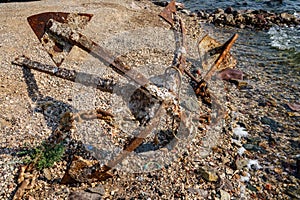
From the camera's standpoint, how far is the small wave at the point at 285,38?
9742 mm

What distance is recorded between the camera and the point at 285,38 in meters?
10.5

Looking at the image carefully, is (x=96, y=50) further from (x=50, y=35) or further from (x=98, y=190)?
(x=98, y=190)

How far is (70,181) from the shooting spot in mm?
3904

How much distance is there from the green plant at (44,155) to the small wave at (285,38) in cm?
824

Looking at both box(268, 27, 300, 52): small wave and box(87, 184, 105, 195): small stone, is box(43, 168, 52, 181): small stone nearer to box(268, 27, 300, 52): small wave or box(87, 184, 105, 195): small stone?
box(87, 184, 105, 195): small stone

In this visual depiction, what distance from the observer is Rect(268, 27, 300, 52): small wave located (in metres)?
9.74

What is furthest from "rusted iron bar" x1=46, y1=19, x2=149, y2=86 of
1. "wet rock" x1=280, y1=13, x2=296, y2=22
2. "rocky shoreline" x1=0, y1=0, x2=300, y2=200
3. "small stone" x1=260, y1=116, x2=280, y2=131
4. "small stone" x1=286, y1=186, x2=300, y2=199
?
"wet rock" x1=280, y1=13, x2=296, y2=22

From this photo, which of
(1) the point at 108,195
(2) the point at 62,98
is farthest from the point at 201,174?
(2) the point at 62,98

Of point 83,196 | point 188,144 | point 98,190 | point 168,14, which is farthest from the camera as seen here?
point 168,14

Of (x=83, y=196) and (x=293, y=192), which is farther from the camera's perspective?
(x=293, y=192)

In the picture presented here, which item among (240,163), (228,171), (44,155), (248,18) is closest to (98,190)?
(44,155)

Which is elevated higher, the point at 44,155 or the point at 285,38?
the point at 285,38

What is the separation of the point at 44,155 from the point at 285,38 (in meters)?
9.64

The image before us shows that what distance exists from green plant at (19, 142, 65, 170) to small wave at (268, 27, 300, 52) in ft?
27.0
